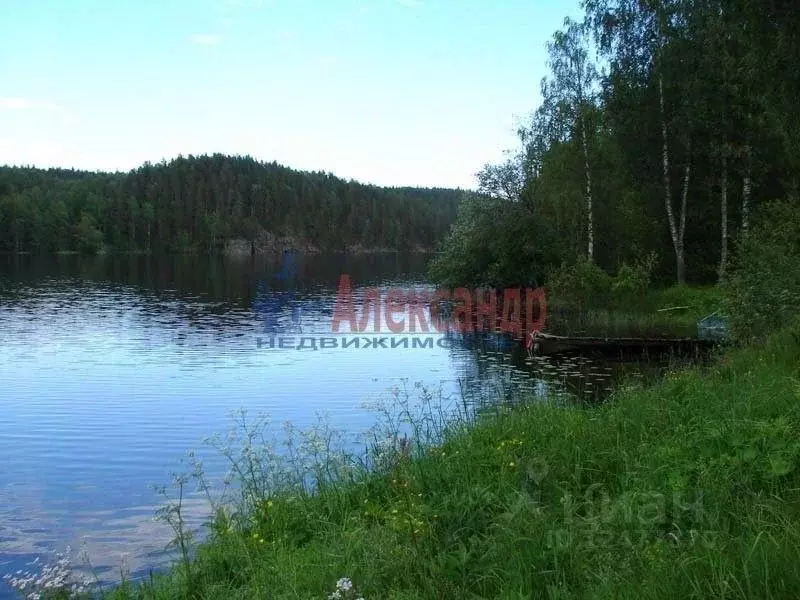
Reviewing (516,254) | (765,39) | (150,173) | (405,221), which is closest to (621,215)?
(516,254)

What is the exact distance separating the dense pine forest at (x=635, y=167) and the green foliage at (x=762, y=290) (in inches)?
198

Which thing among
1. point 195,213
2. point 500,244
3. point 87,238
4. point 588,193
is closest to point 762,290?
point 588,193

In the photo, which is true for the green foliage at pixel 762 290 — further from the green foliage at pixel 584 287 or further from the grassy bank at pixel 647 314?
the green foliage at pixel 584 287

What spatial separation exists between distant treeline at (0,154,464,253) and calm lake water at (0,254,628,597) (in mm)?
106384

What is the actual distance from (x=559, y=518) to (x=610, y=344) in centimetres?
1749

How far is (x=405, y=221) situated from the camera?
186 m

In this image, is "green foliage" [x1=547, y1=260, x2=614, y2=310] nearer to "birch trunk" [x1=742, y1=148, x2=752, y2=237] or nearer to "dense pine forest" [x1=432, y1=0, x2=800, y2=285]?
"dense pine forest" [x1=432, y1=0, x2=800, y2=285]

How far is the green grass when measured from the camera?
3.64 metres

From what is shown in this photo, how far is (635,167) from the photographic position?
29438mm

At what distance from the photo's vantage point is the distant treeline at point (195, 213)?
132 meters

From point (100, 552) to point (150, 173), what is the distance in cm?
18589

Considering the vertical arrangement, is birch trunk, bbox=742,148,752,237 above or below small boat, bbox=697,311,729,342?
above

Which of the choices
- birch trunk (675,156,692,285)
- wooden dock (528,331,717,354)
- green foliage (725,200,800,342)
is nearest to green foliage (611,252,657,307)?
birch trunk (675,156,692,285)

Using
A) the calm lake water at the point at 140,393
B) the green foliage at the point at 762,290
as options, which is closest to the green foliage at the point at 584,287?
the calm lake water at the point at 140,393
